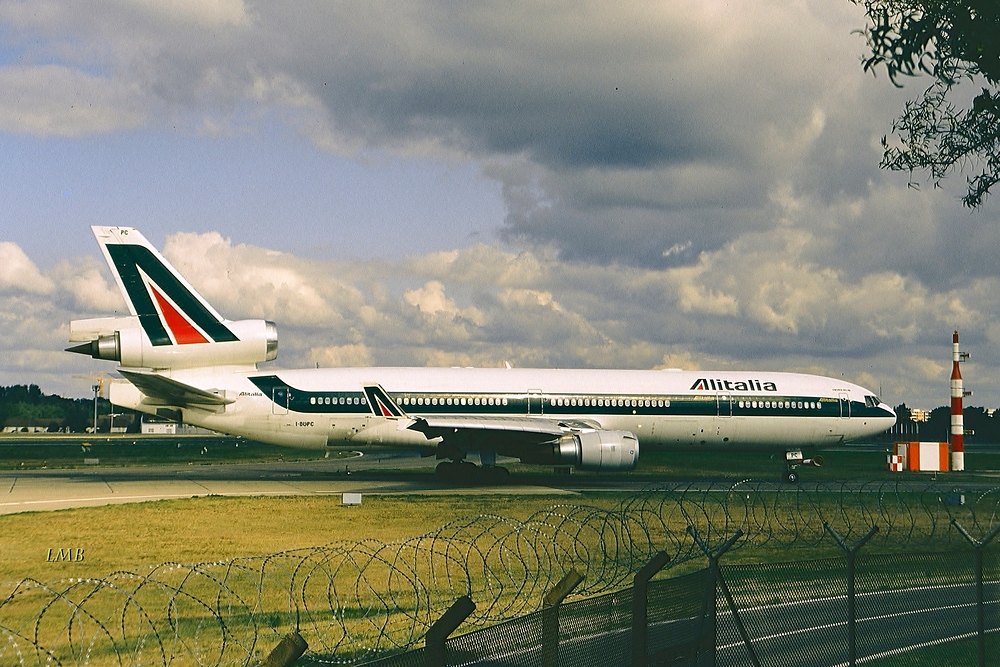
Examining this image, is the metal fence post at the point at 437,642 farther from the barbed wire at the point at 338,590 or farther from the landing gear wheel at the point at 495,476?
the landing gear wheel at the point at 495,476

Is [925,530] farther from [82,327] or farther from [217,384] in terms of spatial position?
[82,327]

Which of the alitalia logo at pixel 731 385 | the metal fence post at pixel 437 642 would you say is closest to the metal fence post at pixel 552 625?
the metal fence post at pixel 437 642

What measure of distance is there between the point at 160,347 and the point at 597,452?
53.5 ft

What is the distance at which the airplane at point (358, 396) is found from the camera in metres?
33.8

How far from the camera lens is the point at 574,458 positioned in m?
31.3

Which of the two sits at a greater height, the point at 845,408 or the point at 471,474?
the point at 845,408

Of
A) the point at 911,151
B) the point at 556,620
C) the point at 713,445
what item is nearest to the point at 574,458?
the point at 713,445

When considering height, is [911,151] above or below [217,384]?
above

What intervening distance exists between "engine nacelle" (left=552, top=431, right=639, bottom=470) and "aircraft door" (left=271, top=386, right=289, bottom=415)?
403 inches

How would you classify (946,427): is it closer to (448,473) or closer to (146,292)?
(448,473)

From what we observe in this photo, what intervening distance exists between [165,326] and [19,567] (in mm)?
18728

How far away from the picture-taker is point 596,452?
102 feet

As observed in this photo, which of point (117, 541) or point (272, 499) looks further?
point (272, 499)

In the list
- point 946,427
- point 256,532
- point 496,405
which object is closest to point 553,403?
point 496,405
